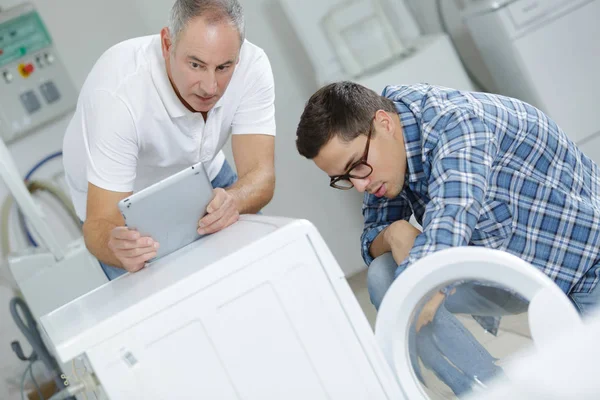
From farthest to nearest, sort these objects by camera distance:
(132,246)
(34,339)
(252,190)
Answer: (34,339)
(252,190)
(132,246)

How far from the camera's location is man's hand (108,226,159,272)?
141 cm

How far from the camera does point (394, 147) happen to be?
1.56 m

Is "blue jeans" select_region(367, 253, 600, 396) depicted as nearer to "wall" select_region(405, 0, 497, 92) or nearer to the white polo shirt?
the white polo shirt

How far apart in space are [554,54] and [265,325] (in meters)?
2.22

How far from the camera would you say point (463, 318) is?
1.36 metres

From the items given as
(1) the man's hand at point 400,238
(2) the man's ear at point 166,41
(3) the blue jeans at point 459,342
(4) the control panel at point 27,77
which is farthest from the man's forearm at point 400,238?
(4) the control panel at point 27,77

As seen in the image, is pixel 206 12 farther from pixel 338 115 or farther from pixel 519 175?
pixel 519 175

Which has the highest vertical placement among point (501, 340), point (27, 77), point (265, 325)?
point (27, 77)

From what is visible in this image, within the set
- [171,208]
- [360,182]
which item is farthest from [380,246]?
[171,208]

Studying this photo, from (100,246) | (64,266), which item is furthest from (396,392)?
(64,266)

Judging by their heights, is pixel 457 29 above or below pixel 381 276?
above

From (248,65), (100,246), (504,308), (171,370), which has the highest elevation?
(248,65)

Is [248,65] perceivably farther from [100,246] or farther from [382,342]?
[382,342]

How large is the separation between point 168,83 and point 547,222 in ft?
2.93
